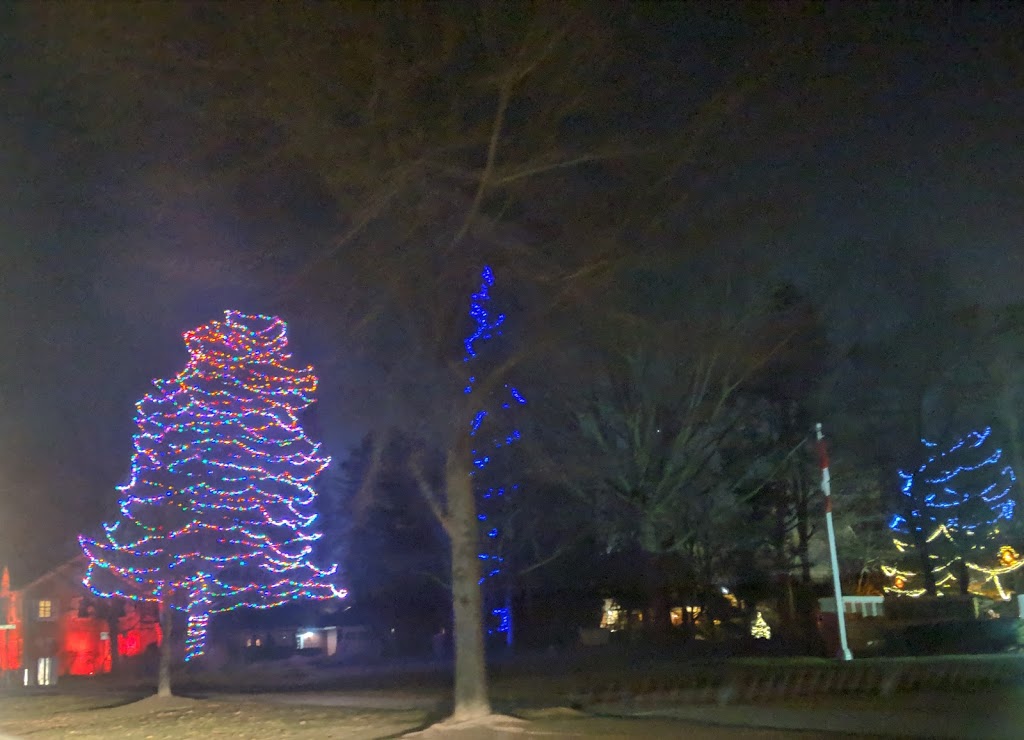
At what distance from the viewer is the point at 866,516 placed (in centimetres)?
3628

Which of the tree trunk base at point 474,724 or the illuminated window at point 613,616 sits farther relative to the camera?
the illuminated window at point 613,616

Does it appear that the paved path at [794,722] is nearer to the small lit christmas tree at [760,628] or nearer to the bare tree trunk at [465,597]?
the bare tree trunk at [465,597]

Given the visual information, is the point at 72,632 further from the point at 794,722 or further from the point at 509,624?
the point at 794,722

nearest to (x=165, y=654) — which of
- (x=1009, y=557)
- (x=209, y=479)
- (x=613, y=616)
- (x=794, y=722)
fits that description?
(x=209, y=479)

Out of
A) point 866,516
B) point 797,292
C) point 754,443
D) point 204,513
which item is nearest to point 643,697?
point 204,513

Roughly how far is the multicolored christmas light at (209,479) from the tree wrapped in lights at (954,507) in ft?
80.5

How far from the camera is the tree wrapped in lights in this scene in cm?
3772

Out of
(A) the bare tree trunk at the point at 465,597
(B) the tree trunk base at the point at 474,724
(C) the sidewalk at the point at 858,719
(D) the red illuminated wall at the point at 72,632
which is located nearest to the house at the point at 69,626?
(D) the red illuminated wall at the point at 72,632

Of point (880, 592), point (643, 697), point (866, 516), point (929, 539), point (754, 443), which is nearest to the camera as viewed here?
point (643, 697)

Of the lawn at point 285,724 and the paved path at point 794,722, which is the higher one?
the lawn at point 285,724

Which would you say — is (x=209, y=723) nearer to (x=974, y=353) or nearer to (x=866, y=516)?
(x=974, y=353)

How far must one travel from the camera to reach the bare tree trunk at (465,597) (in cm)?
1313

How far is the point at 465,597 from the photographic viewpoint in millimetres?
13383

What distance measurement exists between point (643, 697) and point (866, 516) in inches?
861
